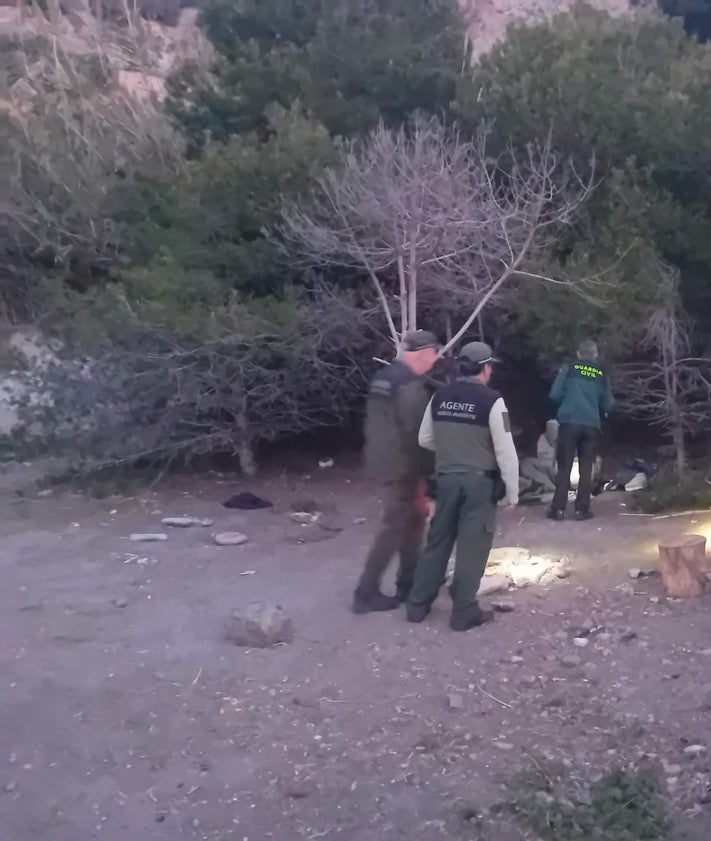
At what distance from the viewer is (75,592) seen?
8.31 metres

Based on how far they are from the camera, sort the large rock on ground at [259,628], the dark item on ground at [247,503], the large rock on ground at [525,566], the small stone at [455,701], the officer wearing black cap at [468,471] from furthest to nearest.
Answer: the dark item on ground at [247,503]
the large rock on ground at [525,566]
the large rock on ground at [259,628]
the officer wearing black cap at [468,471]
the small stone at [455,701]

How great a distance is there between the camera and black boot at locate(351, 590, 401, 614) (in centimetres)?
723

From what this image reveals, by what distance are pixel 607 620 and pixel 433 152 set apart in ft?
18.7

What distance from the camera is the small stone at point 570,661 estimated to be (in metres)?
6.24

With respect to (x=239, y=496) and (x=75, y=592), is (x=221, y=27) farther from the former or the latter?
(x=75, y=592)

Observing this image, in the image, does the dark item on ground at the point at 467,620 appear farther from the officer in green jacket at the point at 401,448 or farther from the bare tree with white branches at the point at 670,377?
the bare tree with white branches at the point at 670,377

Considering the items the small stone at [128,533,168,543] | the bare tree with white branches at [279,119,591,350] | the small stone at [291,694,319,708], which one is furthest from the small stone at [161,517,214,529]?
the small stone at [291,694,319,708]

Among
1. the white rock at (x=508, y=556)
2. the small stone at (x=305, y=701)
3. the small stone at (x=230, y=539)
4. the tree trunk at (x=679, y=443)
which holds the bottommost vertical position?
the small stone at (x=230, y=539)

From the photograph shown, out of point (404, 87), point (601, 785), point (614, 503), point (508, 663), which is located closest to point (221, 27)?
point (404, 87)

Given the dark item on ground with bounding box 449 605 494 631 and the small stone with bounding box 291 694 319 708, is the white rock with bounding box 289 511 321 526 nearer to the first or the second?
the dark item on ground with bounding box 449 605 494 631

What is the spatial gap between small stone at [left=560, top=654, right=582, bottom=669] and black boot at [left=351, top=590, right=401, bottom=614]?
53.5 inches

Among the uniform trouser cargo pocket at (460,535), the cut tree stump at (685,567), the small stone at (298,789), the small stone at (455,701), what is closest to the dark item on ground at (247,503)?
the uniform trouser cargo pocket at (460,535)

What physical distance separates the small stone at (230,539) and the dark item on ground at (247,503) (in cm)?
135

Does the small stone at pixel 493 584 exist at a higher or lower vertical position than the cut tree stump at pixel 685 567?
lower
